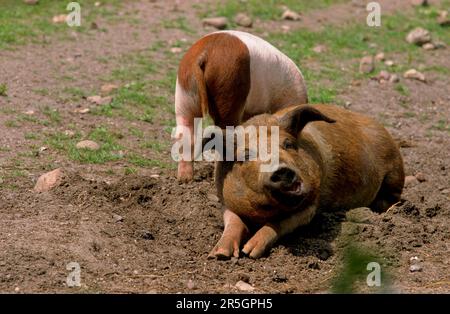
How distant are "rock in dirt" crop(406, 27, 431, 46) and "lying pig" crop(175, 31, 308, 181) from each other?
486cm

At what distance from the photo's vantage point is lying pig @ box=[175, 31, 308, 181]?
711 cm

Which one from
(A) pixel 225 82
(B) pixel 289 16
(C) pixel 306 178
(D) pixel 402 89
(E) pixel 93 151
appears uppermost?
(A) pixel 225 82

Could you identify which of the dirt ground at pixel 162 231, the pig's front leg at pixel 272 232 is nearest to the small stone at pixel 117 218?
the dirt ground at pixel 162 231

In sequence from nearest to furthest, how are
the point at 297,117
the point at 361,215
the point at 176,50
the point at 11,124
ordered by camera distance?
the point at 297,117 < the point at 361,215 < the point at 11,124 < the point at 176,50

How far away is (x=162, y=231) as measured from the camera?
6.09m

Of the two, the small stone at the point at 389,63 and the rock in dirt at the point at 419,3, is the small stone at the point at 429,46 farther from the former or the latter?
the rock in dirt at the point at 419,3

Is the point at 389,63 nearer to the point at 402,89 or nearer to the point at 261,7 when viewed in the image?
the point at 402,89

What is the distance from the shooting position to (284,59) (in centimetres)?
782

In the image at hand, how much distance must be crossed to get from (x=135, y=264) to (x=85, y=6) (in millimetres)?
7569

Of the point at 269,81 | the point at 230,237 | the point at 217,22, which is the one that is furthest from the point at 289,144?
the point at 217,22

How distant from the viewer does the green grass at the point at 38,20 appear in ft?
35.3

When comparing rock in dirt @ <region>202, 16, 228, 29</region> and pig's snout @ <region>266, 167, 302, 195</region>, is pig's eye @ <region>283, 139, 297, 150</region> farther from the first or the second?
rock in dirt @ <region>202, 16, 228, 29</region>

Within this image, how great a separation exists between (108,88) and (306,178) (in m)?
4.23

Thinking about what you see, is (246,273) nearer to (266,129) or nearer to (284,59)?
(266,129)
